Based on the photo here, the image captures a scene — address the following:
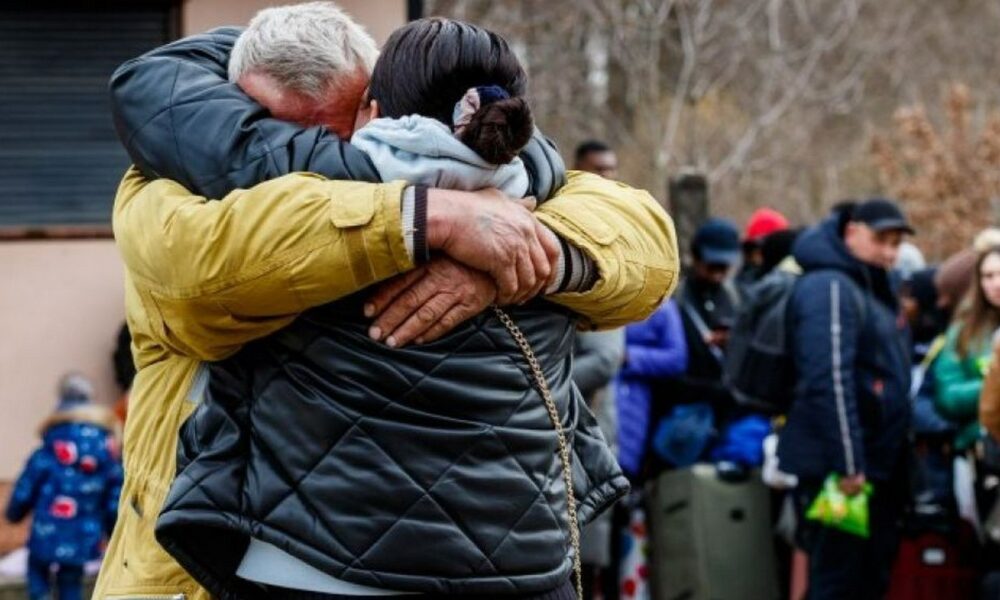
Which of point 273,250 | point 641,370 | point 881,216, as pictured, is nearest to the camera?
point 273,250

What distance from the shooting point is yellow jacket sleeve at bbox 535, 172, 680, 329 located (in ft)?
12.6

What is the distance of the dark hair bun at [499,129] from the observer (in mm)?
3531

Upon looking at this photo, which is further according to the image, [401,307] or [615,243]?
[615,243]

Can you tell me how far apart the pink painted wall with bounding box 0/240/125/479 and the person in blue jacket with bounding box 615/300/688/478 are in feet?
7.67

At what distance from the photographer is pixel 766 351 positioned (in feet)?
30.1

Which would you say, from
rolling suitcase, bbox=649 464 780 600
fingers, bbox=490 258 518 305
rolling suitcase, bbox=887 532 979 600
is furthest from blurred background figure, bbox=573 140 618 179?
fingers, bbox=490 258 518 305

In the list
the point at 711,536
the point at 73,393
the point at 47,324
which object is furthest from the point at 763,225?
the point at 73,393

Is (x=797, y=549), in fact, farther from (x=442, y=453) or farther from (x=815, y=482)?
(x=442, y=453)

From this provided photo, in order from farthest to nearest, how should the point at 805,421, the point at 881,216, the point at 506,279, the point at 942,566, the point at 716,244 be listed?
the point at 716,244 < the point at 942,566 < the point at 881,216 < the point at 805,421 < the point at 506,279

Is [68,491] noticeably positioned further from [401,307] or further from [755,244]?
[401,307]

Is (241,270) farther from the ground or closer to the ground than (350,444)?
farther from the ground

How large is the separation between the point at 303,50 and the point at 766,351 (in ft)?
18.2

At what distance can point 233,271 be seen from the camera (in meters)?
3.54

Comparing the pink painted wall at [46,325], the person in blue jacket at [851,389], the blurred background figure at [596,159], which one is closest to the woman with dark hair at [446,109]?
the person in blue jacket at [851,389]
